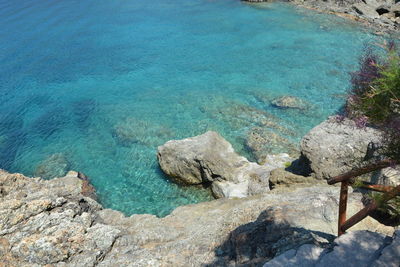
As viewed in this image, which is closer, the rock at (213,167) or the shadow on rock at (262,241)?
the shadow on rock at (262,241)

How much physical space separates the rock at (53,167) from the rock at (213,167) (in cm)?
705

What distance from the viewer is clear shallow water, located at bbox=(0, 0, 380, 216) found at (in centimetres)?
2194

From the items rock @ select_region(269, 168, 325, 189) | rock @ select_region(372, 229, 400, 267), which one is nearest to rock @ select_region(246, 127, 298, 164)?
rock @ select_region(269, 168, 325, 189)

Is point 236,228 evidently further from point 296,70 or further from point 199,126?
point 296,70

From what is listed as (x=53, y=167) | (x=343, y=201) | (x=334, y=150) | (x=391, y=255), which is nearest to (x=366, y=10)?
(x=334, y=150)

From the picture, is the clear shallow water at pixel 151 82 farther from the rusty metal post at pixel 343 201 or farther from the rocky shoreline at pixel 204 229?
the rusty metal post at pixel 343 201

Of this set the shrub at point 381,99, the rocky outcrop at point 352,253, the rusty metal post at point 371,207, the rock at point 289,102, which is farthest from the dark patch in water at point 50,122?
the shrub at point 381,99

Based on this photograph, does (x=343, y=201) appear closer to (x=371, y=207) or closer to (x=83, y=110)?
(x=371, y=207)

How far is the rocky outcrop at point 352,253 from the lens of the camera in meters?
6.11

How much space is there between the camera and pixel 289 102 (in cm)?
2544

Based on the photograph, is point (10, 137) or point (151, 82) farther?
point (151, 82)

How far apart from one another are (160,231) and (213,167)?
23.1ft

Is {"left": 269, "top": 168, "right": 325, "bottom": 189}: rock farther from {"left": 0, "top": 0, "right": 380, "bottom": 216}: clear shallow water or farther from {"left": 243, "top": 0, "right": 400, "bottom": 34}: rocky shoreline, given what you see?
{"left": 243, "top": 0, "right": 400, "bottom": 34}: rocky shoreline

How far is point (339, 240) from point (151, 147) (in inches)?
668
